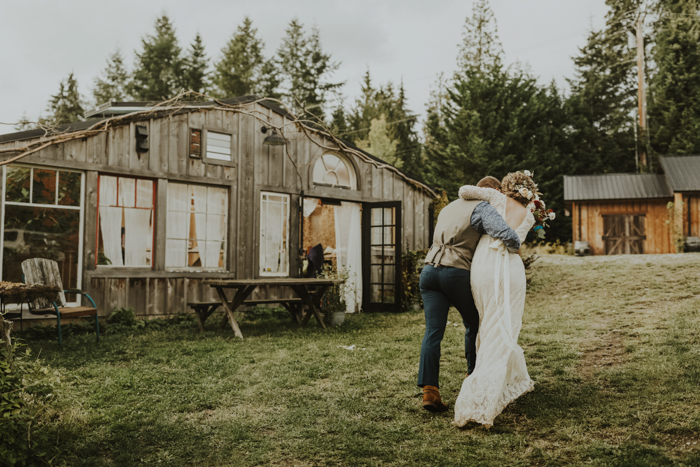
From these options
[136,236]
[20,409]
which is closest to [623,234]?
[136,236]

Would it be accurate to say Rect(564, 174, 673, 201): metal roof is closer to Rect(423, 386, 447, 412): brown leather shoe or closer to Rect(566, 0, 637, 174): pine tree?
Rect(566, 0, 637, 174): pine tree

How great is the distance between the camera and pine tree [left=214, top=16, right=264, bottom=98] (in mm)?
27500

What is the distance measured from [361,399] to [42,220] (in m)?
5.96

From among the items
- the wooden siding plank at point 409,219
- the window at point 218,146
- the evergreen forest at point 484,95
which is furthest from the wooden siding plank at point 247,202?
the evergreen forest at point 484,95

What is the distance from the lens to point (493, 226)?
358cm

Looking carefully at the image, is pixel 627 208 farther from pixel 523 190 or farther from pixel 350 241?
pixel 523 190

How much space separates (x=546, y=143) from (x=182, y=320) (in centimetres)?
1667

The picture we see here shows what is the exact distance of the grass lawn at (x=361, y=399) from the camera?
3.15 m

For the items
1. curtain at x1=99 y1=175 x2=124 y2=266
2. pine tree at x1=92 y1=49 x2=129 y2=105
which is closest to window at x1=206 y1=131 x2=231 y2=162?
curtain at x1=99 y1=175 x2=124 y2=266

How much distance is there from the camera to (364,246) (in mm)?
11062

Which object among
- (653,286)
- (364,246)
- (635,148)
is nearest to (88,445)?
(364,246)

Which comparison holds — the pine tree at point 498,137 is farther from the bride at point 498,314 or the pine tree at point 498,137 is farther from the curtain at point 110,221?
the bride at point 498,314

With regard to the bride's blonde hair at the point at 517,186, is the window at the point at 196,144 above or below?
above

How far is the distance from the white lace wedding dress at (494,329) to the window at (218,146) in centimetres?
641
